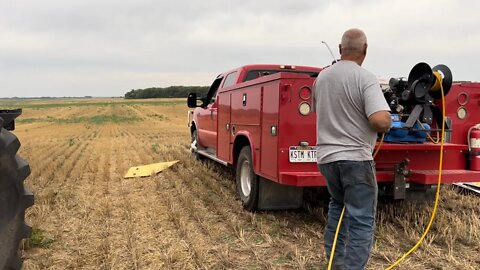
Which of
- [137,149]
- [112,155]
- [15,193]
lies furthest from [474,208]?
[137,149]

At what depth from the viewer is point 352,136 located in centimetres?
296

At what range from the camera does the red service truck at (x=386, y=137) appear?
4.25m

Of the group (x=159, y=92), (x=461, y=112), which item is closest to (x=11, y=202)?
(x=461, y=112)

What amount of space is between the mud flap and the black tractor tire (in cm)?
283

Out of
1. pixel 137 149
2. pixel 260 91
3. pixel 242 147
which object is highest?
pixel 260 91

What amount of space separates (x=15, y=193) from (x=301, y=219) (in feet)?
10.9

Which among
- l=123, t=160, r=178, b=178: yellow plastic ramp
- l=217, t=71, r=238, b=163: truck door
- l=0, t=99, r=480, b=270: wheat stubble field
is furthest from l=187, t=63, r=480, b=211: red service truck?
l=123, t=160, r=178, b=178: yellow plastic ramp

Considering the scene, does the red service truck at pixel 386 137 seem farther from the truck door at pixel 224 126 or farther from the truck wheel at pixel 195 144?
the truck wheel at pixel 195 144

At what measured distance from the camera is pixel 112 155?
1174cm

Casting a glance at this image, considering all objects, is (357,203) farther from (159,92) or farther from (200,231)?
(159,92)

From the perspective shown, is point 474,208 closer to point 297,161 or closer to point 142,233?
point 297,161

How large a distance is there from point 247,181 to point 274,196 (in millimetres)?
662

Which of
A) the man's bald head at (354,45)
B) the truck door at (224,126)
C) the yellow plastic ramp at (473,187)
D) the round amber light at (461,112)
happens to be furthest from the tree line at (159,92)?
the man's bald head at (354,45)

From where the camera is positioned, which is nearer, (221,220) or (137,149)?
(221,220)
